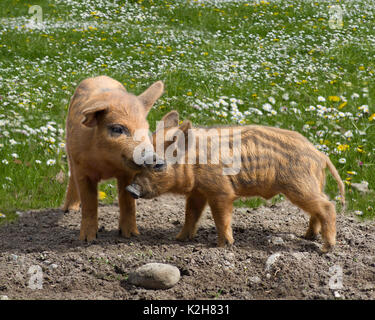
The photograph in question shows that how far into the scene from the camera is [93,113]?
389 cm

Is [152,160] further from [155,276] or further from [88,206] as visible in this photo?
[88,206]

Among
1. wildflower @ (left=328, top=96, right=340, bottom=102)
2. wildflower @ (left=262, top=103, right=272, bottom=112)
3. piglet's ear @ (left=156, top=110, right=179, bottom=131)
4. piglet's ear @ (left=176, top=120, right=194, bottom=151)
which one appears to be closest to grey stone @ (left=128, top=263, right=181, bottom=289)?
piglet's ear @ (left=176, top=120, right=194, bottom=151)

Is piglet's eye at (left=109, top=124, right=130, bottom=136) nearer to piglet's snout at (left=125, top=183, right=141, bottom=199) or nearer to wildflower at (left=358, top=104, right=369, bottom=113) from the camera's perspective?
piglet's snout at (left=125, top=183, right=141, bottom=199)

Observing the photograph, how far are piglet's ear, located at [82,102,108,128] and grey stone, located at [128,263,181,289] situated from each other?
1150 mm

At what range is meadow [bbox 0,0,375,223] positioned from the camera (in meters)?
6.12

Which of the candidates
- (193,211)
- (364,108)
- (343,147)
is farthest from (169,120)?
(364,108)

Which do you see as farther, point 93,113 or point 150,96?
point 150,96

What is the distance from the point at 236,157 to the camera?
14.1 ft

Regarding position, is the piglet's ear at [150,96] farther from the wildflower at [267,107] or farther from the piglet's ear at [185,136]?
the wildflower at [267,107]

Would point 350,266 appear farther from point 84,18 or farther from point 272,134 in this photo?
point 84,18

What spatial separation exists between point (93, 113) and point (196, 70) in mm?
5149

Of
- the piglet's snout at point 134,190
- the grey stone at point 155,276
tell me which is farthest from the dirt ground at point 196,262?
the piglet's snout at point 134,190

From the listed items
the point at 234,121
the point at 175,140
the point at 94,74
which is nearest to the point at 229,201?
the point at 175,140
